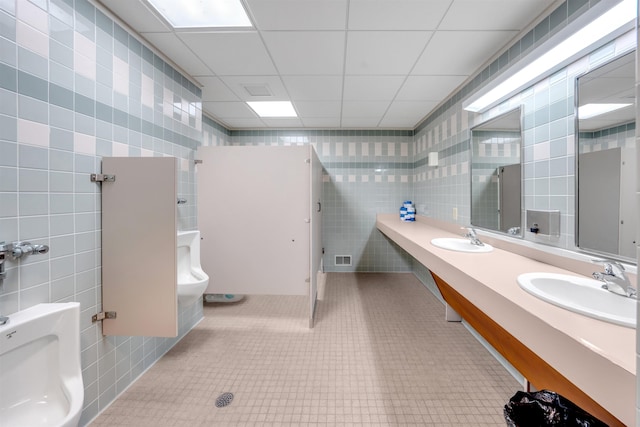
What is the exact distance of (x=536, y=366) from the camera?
1207 millimetres

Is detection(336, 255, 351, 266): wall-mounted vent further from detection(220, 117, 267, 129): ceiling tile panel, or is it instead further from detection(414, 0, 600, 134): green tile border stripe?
detection(414, 0, 600, 134): green tile border stripe

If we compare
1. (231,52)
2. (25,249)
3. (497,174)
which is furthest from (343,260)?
(25,249)

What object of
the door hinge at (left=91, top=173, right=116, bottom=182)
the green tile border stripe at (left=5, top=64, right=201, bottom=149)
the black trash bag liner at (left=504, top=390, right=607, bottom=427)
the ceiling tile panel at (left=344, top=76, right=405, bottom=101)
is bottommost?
the black trash bag liner at (left=504, top=390, right=607, bottom=427)

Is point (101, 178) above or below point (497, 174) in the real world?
below

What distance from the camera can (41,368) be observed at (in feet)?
3.60

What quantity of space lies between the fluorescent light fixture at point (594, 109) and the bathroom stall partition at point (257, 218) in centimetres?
177

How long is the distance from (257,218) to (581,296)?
87.4 inches

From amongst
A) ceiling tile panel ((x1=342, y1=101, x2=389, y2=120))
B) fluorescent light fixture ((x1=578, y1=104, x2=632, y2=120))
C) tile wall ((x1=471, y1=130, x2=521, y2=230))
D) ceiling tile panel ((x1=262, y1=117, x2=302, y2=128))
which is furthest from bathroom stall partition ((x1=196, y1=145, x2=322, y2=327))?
fluorescent light fixture ((x1=578, y1=104, x2=632, y2=120))

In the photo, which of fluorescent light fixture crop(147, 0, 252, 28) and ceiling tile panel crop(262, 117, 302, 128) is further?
ceiling tile panel crop(262, 117, 302, 128)

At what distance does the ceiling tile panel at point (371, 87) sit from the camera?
2315 millimetres

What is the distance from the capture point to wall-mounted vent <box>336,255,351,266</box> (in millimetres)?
4027

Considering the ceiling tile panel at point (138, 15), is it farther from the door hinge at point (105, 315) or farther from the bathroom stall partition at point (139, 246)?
the door hinge at point (105, 315)

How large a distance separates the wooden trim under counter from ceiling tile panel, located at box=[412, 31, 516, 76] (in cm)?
191

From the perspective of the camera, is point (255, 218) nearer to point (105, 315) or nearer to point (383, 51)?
point (105, 315)
